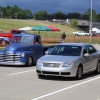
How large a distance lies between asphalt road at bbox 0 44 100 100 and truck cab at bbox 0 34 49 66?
3.26m

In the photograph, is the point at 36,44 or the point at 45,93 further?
the point at 36,44

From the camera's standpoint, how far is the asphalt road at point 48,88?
897 cm

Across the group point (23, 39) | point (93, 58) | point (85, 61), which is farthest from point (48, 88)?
point (23, 39)

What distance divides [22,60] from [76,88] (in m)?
6.64

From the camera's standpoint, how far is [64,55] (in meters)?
12.8

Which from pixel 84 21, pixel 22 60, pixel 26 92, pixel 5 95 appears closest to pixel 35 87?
pixel 26 92

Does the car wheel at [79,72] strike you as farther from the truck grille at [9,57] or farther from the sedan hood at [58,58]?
the truck grille at [9,57]

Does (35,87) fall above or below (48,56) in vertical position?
below

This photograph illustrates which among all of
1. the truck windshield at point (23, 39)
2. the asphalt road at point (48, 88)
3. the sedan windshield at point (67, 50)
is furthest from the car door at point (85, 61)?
the truck windshield at point (23, 39)

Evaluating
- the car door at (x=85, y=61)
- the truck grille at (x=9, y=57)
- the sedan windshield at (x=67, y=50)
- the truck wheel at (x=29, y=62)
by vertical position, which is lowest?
the truck wheel at (x=29, y=62)

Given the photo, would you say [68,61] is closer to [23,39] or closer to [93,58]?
[93,58]

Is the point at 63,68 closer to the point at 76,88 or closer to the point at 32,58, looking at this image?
the point at 76,88

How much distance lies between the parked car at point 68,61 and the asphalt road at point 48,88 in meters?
0.34

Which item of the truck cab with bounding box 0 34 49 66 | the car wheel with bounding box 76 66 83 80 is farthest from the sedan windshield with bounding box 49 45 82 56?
the truck cab with bounding box 0 34 49 66
